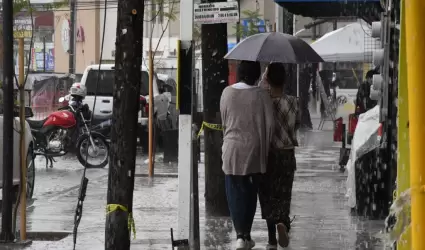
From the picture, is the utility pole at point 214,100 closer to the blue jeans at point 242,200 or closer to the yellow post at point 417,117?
the blue jeans at point 242,200

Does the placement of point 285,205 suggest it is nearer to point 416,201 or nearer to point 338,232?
point 338,232

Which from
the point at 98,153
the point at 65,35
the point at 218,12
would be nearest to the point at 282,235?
the point at 218,12

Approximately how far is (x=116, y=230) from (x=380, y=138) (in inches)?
173

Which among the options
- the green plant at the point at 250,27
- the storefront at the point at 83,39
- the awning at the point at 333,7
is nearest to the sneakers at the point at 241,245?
the awning at the point at 333,7

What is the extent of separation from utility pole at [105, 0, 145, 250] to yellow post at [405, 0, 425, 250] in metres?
4.51

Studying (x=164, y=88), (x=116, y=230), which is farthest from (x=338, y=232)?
(x=164, y=88)

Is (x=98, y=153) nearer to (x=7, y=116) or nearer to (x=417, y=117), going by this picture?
(x=7, y=116)

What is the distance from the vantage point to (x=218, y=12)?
370 inches

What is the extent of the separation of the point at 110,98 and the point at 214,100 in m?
11.7

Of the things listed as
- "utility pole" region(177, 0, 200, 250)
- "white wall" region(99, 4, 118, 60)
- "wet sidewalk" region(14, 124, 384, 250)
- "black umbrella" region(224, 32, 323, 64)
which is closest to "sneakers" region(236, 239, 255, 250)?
"wet sidewalk" region(14, 124, 384, 250)

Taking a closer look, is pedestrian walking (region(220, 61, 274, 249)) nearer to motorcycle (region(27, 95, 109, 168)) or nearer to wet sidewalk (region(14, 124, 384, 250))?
wet sidewalk (region(14, 124, 384, 250))

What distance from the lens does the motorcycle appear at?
717 inches

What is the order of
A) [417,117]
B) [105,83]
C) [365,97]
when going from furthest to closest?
[105,83]
[365,97]
[417,117]

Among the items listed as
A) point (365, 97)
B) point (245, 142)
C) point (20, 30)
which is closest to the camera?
point (245, 142)
